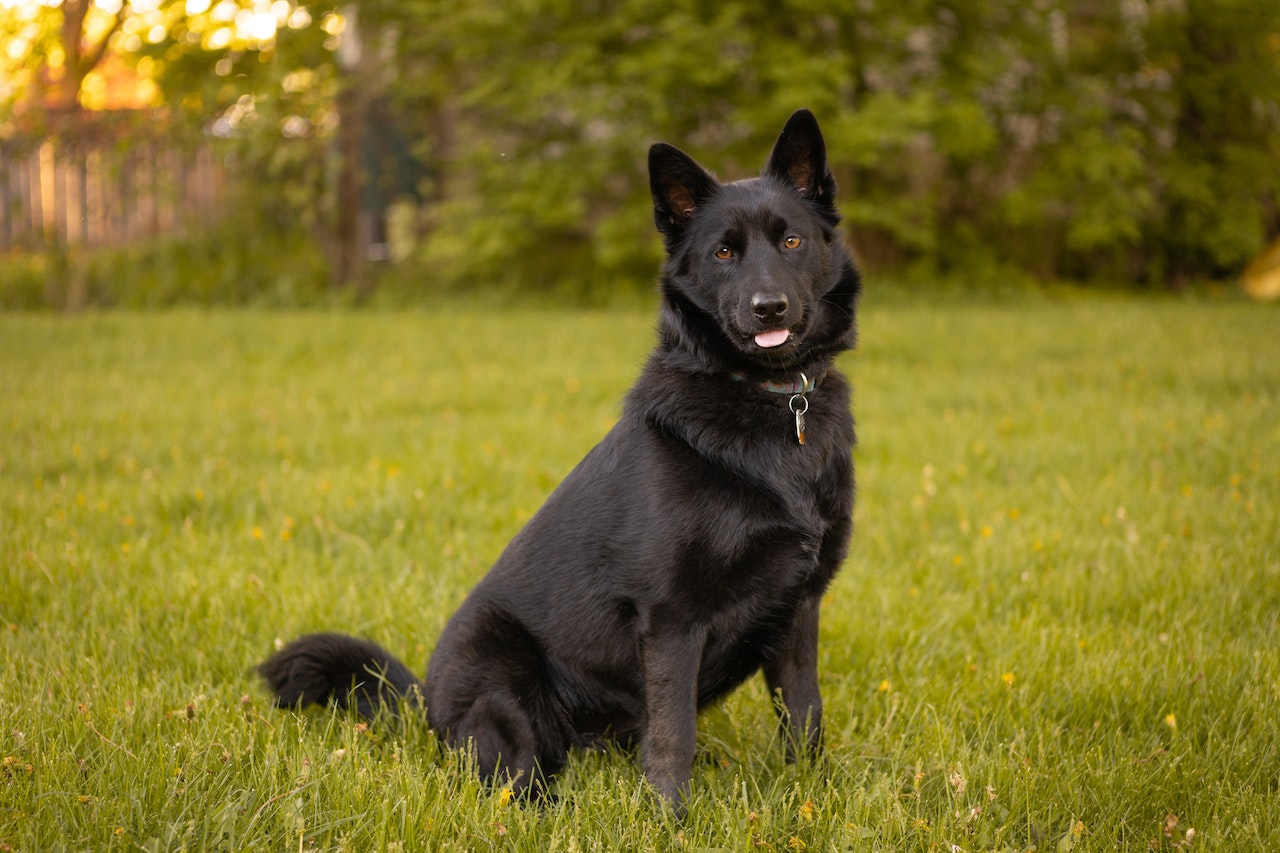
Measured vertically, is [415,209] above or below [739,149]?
below

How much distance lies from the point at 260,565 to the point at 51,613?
70cm

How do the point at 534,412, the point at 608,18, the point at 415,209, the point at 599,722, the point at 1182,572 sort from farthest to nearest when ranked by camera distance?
the point at 415,209 → the point at 608,18 → the point at 534,412 → the point at 1182,572 → the point at 599,722

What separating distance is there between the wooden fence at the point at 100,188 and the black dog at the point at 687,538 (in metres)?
11.2

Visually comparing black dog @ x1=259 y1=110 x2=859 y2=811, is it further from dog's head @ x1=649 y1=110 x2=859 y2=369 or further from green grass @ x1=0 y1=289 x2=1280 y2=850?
green grass @ x1=0 y1=289 x2=1280 y2=850

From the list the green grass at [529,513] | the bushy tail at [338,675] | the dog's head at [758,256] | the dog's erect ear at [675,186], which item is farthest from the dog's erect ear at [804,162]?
the bushy tail at [338,675]

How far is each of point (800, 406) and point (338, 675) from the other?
142cm

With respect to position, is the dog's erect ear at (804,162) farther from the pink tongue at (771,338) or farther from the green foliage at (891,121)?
the green foliage at (891,121)

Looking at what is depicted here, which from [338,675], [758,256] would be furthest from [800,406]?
[338,675]

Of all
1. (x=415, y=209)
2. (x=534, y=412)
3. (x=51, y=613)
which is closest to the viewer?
(x=51, y=613)

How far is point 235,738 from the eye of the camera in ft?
7.92

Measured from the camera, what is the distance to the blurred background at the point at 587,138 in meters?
12.0

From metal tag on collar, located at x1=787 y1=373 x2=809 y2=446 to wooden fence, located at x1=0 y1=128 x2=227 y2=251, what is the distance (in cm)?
1153

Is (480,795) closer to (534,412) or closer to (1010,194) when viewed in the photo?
(534,412)

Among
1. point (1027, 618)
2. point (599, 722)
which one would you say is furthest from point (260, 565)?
point (1027, 618)
